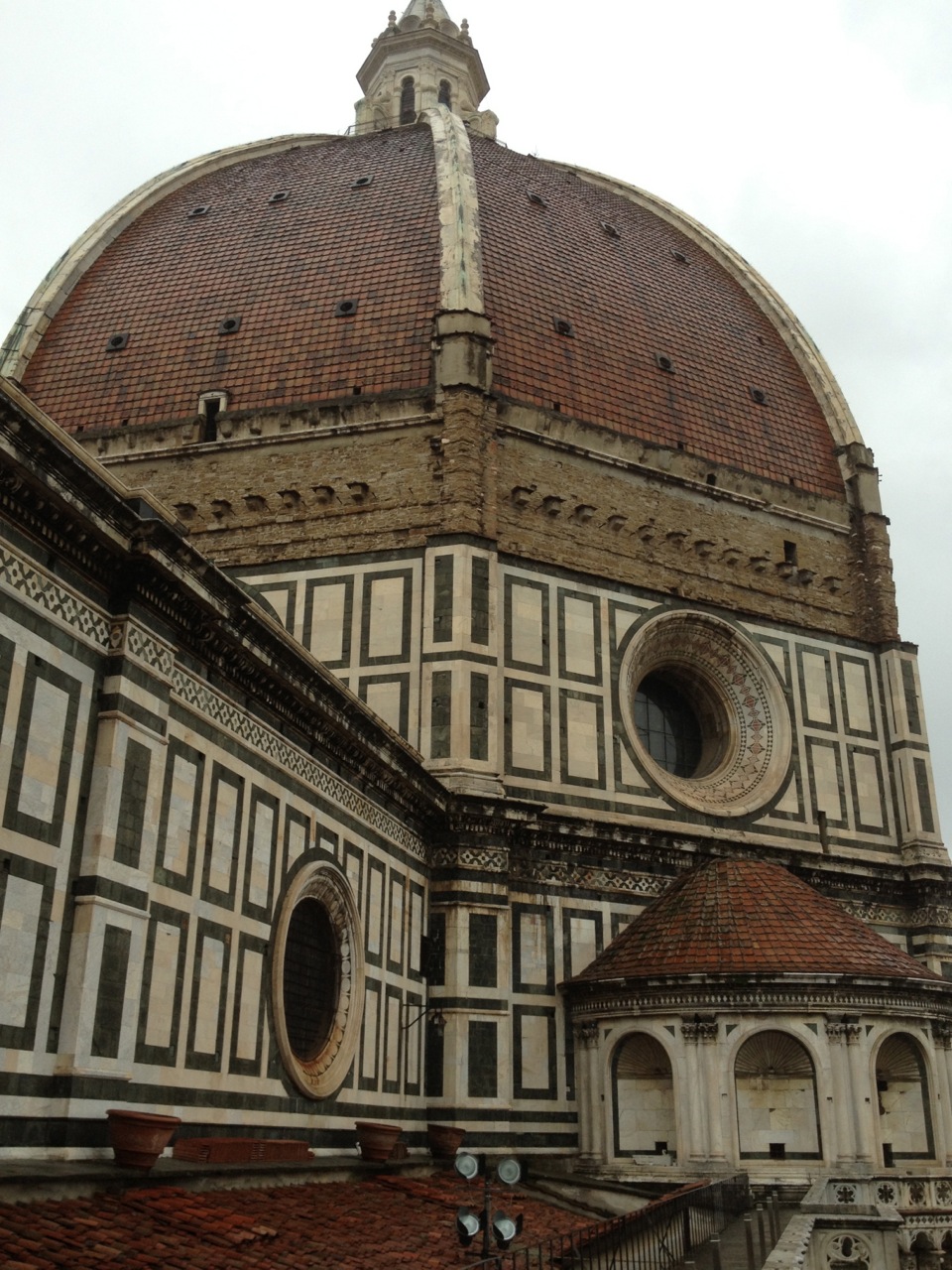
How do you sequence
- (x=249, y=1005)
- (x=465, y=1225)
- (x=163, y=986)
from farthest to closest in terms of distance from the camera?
(x=249, y=1005)
(x=163, y=986)
(x=465, y=1225)

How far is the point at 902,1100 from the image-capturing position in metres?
21.3

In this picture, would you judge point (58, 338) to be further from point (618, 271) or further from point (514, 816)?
point (514, 816)

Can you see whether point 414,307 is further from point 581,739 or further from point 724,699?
point 724,699

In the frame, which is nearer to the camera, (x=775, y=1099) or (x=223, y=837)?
(x=223, y=837)

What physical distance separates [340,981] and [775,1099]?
7255mm

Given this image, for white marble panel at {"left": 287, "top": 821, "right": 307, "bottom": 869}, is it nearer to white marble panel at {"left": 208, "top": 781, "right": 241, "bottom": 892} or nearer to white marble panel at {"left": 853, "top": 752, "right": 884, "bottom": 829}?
white marble panel at {"left": 208, "top": 781, "right": 241, "bottom": 892}

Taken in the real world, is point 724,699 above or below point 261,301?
below

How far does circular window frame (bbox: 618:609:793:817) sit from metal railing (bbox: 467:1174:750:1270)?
11.1 meters

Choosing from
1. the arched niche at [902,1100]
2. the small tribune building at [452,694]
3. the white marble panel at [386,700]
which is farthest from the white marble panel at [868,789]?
the white marble panel at [386,700]

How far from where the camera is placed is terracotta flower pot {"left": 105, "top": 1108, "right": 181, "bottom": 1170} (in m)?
11.1

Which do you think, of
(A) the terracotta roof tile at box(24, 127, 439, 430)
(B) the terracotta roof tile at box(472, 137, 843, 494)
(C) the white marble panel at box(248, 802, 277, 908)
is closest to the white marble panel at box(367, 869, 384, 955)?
(C) the white marble panel at box(248, 802, 277, 908)

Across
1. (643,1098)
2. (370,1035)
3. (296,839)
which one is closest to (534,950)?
(643,1098)

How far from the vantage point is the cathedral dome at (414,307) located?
27.9 m

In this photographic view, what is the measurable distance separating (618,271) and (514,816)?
14905mm
